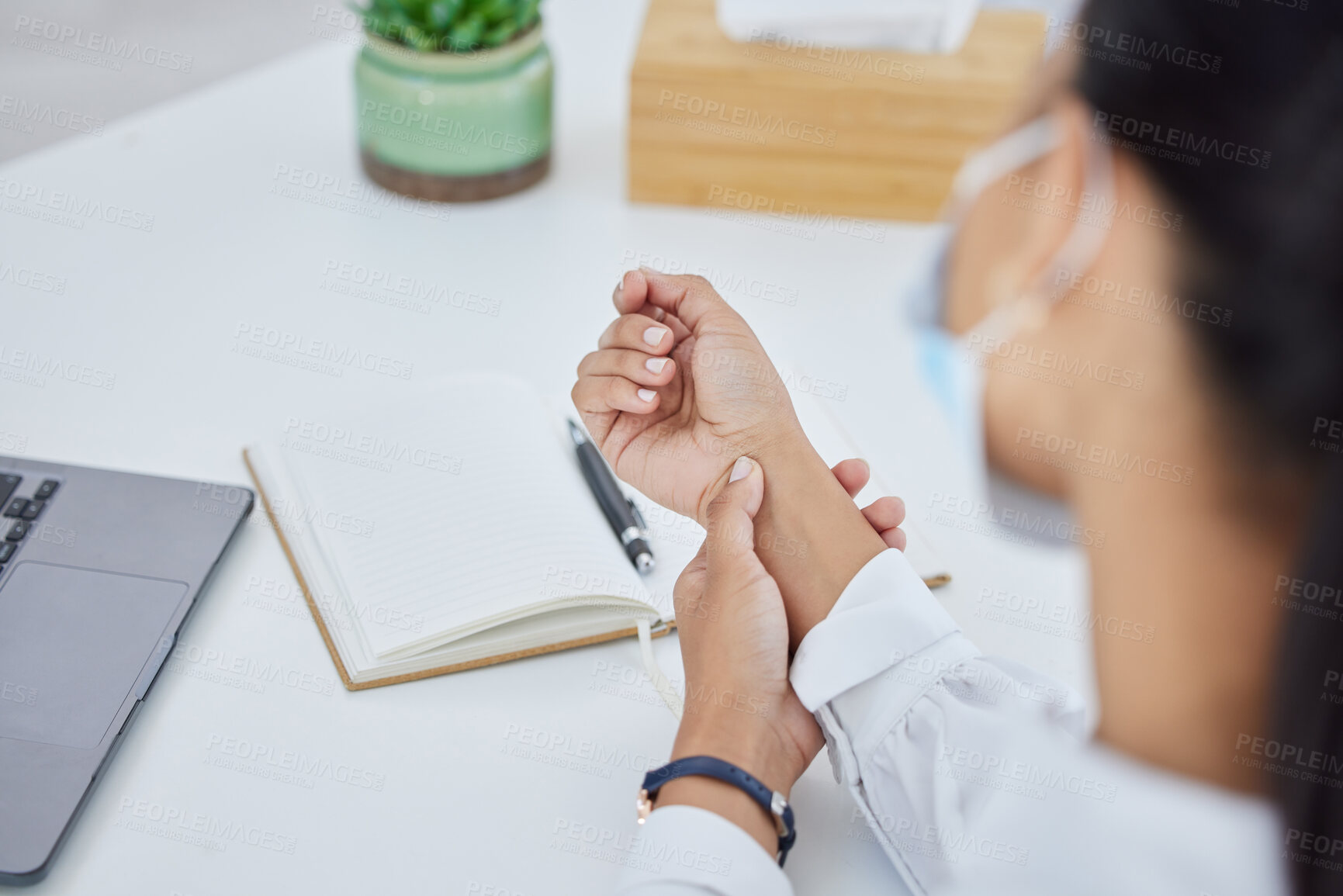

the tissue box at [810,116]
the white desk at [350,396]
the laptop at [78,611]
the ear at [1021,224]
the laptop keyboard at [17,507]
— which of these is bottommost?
the white desk at [350,396]

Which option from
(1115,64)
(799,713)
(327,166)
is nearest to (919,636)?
(799,713)

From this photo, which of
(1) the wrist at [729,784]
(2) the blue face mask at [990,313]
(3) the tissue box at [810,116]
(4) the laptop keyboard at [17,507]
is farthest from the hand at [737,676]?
(3) the tissue box at [810,116]

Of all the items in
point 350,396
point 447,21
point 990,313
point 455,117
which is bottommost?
point 350,396

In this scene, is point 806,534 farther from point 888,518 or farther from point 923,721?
point 923,721

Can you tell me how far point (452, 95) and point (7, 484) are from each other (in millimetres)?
659

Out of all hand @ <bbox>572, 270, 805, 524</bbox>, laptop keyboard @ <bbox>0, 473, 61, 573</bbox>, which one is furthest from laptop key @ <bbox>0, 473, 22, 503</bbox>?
hand @ <bbox>572, 270, 805, 524</bbox>

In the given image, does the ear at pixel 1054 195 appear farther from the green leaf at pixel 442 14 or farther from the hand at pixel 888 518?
the green leaf at pixel 442 14

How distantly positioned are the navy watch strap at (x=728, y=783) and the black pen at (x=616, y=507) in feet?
0.71

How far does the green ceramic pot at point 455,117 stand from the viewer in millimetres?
1288

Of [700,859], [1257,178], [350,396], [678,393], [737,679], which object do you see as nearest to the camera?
[1257,178]

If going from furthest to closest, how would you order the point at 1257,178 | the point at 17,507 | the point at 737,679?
1. the point at 17,507
2. the point at 737,679
3. the point at 1257,178

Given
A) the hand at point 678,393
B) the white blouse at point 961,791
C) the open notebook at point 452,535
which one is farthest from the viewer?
the hand at point 678,393

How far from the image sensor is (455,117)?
1.31 meters

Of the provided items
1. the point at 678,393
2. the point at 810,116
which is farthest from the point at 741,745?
the point at 810,116
